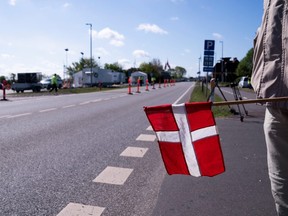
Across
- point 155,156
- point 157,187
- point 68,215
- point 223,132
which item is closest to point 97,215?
point 68,215

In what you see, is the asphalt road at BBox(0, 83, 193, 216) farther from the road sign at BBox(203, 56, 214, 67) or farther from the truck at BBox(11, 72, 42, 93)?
the truck at BBox(11, 72, 42, 93)

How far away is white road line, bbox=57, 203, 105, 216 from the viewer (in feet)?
11.5

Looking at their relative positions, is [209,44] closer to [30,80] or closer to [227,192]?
[227,192]

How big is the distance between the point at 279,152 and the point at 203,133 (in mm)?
602

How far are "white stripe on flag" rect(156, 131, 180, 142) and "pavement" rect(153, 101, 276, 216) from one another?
1139 mm

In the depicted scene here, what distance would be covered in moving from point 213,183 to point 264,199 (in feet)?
2.54

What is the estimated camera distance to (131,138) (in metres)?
7.95

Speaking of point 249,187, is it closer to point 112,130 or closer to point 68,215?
point 68,215

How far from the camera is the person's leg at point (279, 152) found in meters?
2.18

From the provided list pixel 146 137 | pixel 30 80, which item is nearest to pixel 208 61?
pixel 146 137

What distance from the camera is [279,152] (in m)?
2.21

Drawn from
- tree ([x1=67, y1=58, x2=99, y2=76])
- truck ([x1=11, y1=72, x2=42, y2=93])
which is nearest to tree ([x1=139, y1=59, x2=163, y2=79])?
tree ([x1=67, y1=58, x2=99, y2=76])

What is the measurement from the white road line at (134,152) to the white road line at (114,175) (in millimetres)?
951

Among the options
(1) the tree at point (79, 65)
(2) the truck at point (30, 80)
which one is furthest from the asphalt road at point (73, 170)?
(1) the tree at point (79, 65)
